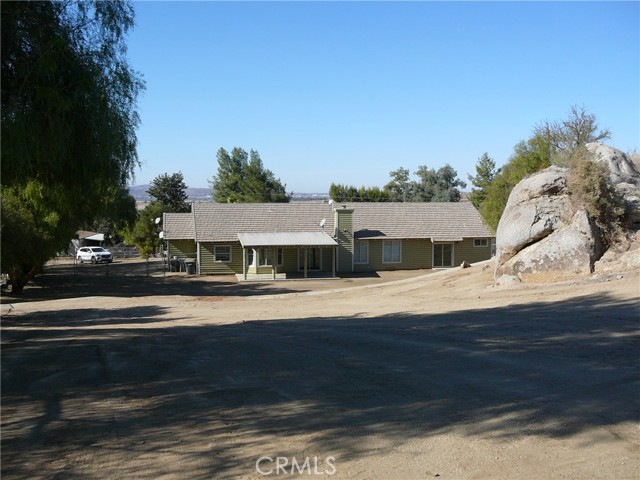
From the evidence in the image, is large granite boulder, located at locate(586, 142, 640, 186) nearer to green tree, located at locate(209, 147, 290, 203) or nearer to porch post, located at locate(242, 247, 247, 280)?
porch post, located at locate(242, 247, 247, 280)


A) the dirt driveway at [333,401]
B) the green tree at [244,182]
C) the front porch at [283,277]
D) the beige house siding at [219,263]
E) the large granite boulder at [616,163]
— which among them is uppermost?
the green tree at [244,182]

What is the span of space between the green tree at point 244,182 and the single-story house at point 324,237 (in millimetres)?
28983

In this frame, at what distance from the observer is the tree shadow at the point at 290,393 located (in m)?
6.63

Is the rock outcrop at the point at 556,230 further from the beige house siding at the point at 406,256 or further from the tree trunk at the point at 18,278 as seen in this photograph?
the tree trunk at the point at 18,278

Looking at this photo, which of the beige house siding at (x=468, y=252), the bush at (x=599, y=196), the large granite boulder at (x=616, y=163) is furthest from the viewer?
the beige house siding at (x=468, y=252)

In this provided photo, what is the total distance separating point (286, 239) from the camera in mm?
44062

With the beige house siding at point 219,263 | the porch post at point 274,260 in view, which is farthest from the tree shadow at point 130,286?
the porch post at point 274,260

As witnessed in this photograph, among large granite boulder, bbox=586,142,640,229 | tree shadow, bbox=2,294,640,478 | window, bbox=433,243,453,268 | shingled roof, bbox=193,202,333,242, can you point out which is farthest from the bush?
shingled roof, bbox=193,202,333,242

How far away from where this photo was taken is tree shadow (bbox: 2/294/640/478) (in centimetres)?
663

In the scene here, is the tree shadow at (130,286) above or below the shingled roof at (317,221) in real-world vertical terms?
below

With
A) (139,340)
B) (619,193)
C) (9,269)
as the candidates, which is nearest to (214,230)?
(9,269)

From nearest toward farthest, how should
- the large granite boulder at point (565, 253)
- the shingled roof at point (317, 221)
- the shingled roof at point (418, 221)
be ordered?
the large granite boulder at point (565, 253)
the shingled roof at point (317, 221)
the shingled roof at point (418, 221)

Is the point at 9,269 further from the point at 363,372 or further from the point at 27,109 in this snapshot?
the point at 363,372

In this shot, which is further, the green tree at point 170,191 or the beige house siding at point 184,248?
the green tree at point 170,191
